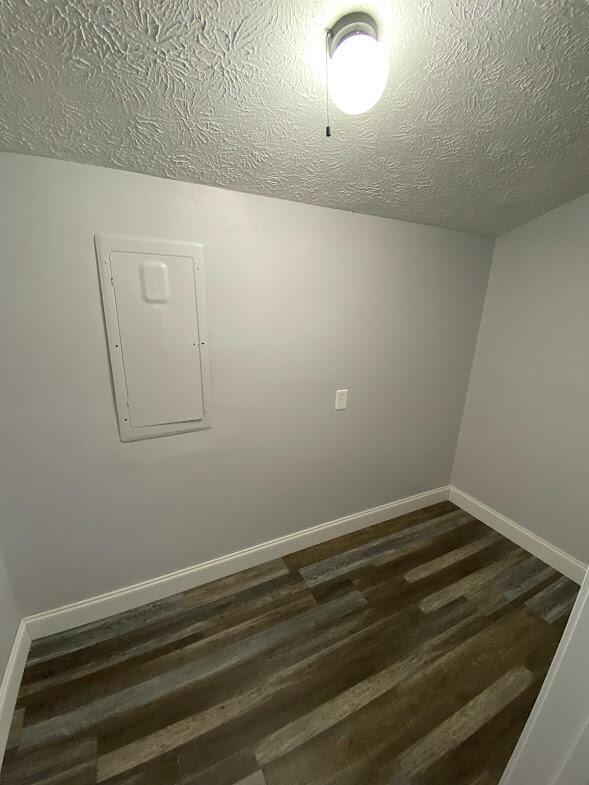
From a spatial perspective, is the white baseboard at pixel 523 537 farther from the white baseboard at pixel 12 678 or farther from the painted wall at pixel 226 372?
the white baseboard at pixel 12 678

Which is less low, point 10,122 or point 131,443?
point 10,122

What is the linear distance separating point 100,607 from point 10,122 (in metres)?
1.97

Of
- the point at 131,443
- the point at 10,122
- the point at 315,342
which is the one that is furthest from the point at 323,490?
the point at 10,122

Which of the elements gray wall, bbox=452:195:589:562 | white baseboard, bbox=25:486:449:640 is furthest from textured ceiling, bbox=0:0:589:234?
white baseboard, bbox=25:486:449:640

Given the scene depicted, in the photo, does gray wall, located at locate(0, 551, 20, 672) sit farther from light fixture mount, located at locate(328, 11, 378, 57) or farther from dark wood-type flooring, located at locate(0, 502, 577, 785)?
light fixture mount, located at locate(328, 11, 378, 57)

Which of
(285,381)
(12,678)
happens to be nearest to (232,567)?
(12,678)

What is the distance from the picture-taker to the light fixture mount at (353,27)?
0.70 meters

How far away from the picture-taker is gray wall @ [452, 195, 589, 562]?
170 centimetres

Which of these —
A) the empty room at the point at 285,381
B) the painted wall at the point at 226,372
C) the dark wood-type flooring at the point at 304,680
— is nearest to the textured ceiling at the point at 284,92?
the empty room at the point at 285,381

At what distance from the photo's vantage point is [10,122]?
0.88 meters

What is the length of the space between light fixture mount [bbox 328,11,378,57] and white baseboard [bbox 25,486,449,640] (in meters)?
2.14

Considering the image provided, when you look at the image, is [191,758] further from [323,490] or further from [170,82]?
[170,82]

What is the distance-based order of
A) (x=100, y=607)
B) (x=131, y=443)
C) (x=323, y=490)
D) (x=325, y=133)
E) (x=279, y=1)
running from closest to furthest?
(x=279, y=1), (x=325, y=133), (x=131, y=443), (x=100, y=607), (x=323, y=490)

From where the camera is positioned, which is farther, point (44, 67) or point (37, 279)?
point (37, 279)
